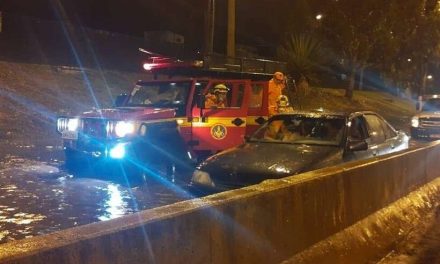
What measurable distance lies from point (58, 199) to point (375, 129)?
5093 mm

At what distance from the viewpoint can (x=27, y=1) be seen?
91.2 ft

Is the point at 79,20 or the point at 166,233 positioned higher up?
the point at 79,20

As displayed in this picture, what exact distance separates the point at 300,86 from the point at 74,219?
20.5 metres

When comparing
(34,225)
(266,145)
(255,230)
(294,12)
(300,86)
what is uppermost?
(294,12)

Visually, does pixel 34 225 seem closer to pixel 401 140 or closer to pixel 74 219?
pixel 74 219

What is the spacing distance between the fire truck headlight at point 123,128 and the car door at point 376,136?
3.92 meters

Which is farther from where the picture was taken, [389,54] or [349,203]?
[389,54]

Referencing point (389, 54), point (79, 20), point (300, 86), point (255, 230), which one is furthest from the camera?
point (389, 54)

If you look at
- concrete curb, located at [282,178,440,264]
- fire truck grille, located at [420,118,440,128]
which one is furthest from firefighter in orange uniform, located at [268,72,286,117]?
fire truck grille, located at [420,118,440,128]

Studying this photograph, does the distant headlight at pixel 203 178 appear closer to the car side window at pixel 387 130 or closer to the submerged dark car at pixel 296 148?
the submerged dark car at pixel 296 148

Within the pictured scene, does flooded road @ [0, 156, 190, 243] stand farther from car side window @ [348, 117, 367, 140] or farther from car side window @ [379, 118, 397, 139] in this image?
car side window @ [379, 118, 397, 139]

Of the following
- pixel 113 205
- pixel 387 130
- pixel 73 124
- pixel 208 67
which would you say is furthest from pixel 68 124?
pixel 387 130

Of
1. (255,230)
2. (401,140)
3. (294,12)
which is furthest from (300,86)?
(255,230)

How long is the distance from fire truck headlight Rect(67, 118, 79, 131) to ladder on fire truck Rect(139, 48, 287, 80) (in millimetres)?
2386
